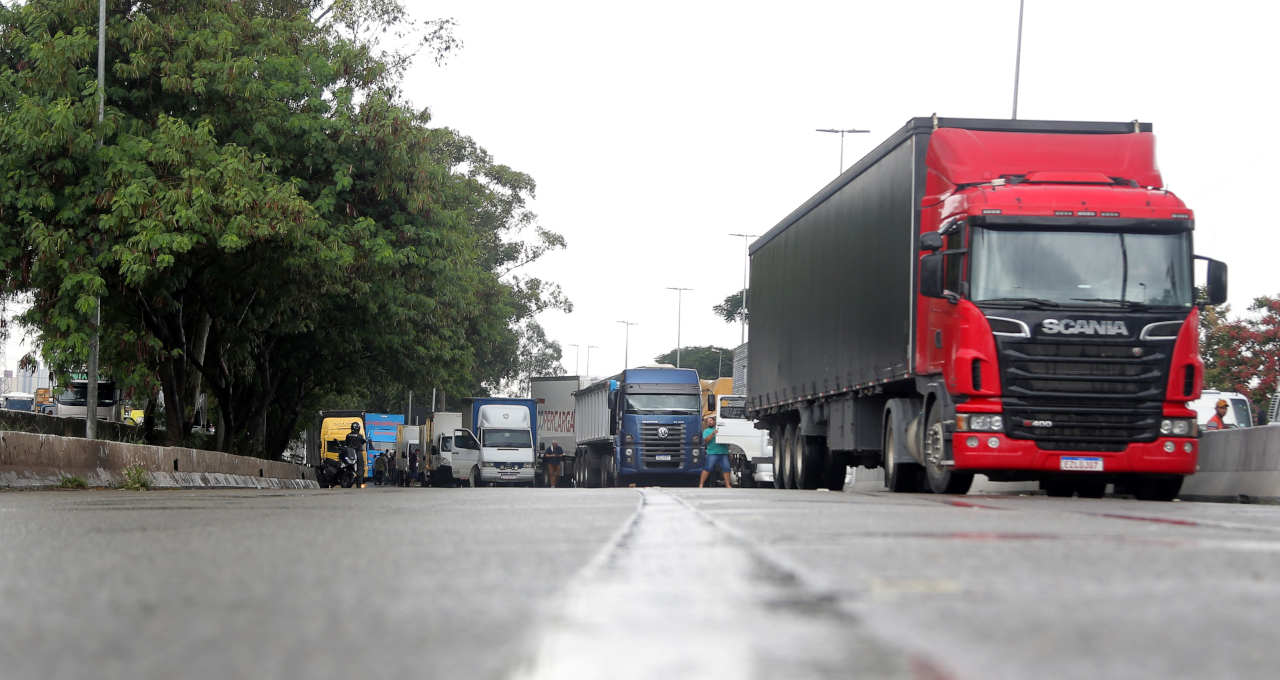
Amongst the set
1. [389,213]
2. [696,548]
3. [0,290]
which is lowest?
[696,548]

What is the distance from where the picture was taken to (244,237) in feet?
88.5

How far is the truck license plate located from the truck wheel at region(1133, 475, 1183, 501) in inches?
55.5

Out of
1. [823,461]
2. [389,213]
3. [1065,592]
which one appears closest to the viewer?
[1065,592]

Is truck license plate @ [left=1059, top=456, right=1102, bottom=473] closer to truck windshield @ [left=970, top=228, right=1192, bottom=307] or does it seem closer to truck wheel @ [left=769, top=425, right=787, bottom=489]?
truck windshield @ [left=970, top=228, right=1192, bottom=307]

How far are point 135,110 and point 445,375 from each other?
1364 cm

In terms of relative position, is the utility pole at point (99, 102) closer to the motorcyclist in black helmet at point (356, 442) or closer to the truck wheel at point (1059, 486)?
the motorcyclist in black helmet at point (356, 442)

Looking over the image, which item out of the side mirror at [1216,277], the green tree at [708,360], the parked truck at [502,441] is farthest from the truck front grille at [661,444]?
the green tree at [708,360]

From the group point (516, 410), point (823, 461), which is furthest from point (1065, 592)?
point (516, 410)

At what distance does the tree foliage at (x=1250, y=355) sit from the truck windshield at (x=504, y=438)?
23.8 m

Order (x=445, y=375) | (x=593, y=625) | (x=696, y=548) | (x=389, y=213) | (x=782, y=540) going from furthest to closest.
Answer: (x=445, y=375), (x=389, y=213), (x=782, y=540), (x=696, y=548), (x=593, y=625)

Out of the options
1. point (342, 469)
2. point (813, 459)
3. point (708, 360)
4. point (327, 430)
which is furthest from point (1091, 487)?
point (708, 360)

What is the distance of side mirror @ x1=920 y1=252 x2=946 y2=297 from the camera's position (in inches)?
680

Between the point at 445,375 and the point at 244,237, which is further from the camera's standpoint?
the point at 445,375

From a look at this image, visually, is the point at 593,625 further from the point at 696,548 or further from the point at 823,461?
the point at 823,461
